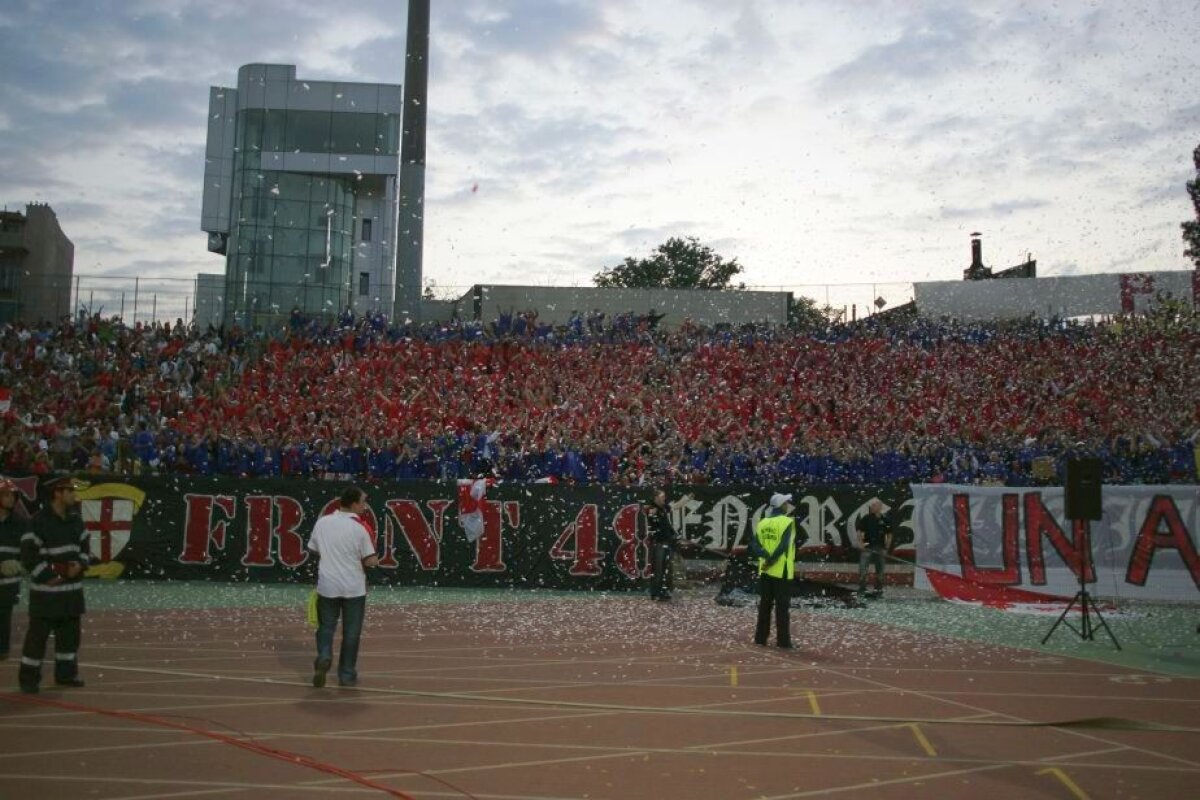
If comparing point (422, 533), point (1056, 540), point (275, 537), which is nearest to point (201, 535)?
point (275, 537)

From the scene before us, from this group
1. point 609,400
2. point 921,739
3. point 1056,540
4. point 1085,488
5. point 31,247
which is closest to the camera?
point 921,739

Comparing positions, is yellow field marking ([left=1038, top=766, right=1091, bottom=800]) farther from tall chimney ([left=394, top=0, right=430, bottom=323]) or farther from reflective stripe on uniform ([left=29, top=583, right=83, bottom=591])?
tall chimney ([left=394, top=0, right=430, bottom=323])

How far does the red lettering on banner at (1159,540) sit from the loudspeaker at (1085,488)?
397cm

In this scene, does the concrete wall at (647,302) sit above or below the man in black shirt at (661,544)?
above

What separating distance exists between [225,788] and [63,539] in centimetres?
427

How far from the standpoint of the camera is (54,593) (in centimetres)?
892

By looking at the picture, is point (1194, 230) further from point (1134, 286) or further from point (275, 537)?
point (275, 537)

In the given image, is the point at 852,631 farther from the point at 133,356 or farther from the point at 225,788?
the point at 133,356

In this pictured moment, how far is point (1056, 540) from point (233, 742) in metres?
14.1

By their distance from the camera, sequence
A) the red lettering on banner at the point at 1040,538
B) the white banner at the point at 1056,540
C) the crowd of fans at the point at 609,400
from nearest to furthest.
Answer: the white banner at the point at 1056,540
the red lettering on banner at the point at 1040,538
the crowd of fans at the point at 609,400

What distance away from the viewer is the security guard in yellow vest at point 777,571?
39.4 feet

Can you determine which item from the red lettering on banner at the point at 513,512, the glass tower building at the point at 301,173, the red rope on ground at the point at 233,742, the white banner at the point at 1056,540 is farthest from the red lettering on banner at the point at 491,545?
the glass tower building at the point at 301,173

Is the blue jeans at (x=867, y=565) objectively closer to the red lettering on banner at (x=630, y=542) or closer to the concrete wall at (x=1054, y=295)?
the red lettering on banner at (x=630, y=542)

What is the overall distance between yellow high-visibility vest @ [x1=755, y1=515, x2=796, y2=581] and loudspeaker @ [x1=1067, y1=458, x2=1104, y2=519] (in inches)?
156
